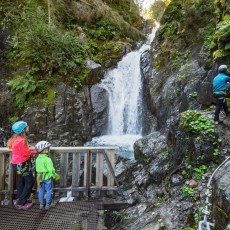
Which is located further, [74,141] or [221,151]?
[74,141]

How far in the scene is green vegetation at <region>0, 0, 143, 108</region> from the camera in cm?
1287

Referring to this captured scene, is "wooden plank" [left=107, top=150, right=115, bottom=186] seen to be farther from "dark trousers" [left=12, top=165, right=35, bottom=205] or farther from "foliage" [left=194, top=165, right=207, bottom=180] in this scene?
"foliage" [left=194, top=165, right=207, bottom=180]

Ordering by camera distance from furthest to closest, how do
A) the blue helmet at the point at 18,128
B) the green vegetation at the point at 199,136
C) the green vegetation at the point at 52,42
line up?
the green vegetation at the point at 52,42 < the green vegetation at the point at 199,136 < the blue helmet at the point at 18,128

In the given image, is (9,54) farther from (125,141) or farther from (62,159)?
(62,159)

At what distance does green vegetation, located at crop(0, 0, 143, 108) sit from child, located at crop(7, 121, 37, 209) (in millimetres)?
7687

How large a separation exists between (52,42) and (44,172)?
9455 millimetres

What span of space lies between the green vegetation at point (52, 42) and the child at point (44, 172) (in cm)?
785

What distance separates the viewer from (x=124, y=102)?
570 inches

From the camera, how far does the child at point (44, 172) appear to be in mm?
5024

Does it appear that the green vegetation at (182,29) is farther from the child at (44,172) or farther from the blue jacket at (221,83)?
the child at (44,172)

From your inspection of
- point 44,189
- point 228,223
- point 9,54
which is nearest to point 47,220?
point 44,189

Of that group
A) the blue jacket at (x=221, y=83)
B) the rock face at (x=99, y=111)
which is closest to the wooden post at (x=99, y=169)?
the blue jacket at (x=221, y=83)

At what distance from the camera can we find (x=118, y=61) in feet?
51.8

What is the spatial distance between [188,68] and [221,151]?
5.24 metres
